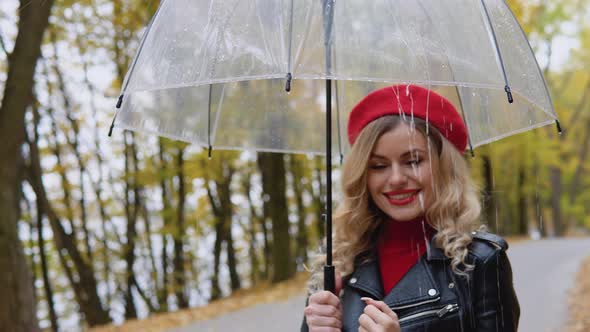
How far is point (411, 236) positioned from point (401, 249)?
7 cm

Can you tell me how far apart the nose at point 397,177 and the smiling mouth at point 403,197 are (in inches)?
1.8

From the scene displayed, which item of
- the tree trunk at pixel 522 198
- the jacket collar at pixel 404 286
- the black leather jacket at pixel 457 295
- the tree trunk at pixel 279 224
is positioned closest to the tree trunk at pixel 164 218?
the tree trunk at pixel 279 224

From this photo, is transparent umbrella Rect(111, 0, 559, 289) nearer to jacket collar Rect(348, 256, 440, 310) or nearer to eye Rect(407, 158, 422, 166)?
jacket collar Rect(348, 256, 440, 310)

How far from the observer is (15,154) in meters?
6.20

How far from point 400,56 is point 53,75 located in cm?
1299

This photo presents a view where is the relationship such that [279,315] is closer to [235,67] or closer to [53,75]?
[235,67]

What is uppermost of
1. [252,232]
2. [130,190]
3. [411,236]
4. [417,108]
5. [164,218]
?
[417,108]

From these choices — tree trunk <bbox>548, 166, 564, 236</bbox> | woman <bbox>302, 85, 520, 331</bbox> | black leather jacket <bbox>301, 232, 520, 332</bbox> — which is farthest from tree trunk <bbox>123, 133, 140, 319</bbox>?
tree trunk <bbox>548, 166, 564, 236</bbox>

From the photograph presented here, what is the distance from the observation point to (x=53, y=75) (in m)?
13.7

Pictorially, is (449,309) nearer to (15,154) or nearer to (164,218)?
(15,154)

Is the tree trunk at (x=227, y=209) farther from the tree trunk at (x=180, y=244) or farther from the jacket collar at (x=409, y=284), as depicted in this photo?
the jacket collar at (x=409, y=284)

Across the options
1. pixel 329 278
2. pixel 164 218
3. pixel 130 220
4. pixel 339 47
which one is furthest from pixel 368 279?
pixel 130 220

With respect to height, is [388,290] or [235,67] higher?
[235,67]

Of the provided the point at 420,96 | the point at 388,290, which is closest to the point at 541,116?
the point at 420,96
